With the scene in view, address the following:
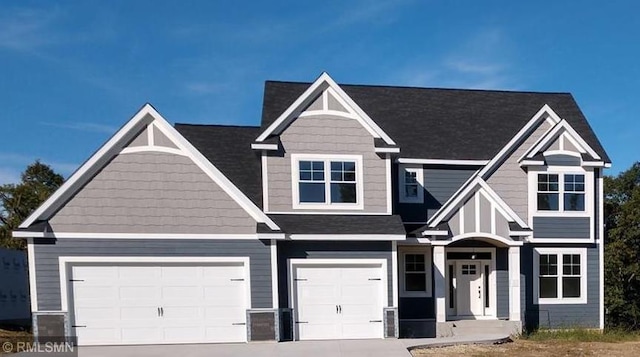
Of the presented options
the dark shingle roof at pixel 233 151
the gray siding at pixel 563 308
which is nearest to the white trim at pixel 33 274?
the dark shingle roof at pixel 233 151

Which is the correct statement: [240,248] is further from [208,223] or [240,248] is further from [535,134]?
[535,134]

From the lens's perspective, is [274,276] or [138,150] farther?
[274,276]

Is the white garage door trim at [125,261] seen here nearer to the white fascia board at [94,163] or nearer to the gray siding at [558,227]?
the white fascia board at [94,163]

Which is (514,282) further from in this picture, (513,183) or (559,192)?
(559,192)

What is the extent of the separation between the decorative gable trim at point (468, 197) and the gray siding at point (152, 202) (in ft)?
20.2

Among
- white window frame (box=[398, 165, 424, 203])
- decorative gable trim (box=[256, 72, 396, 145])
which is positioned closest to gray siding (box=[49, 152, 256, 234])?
decorative gable trim (box=[256, 72, 396, 145])

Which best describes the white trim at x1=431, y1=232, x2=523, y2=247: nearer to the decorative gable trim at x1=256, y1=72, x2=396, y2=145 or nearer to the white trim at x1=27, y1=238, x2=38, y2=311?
the decorative gable trim at x1=256, y1=72, x2=396, y2=145

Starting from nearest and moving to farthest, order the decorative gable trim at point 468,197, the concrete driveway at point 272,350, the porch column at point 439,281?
the concrete driveway at point 272,350 < the decorative gable trim at point 468,197 < the porch column at point 439,281

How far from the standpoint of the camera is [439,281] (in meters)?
15.3

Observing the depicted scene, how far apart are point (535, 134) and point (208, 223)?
12170 mm

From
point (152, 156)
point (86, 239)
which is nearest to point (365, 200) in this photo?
point (152, 156)

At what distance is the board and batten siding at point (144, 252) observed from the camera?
41.4 feet

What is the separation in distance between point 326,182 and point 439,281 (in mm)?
5108

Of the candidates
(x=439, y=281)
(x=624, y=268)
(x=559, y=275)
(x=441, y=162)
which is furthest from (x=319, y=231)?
(x=624, y=268)
